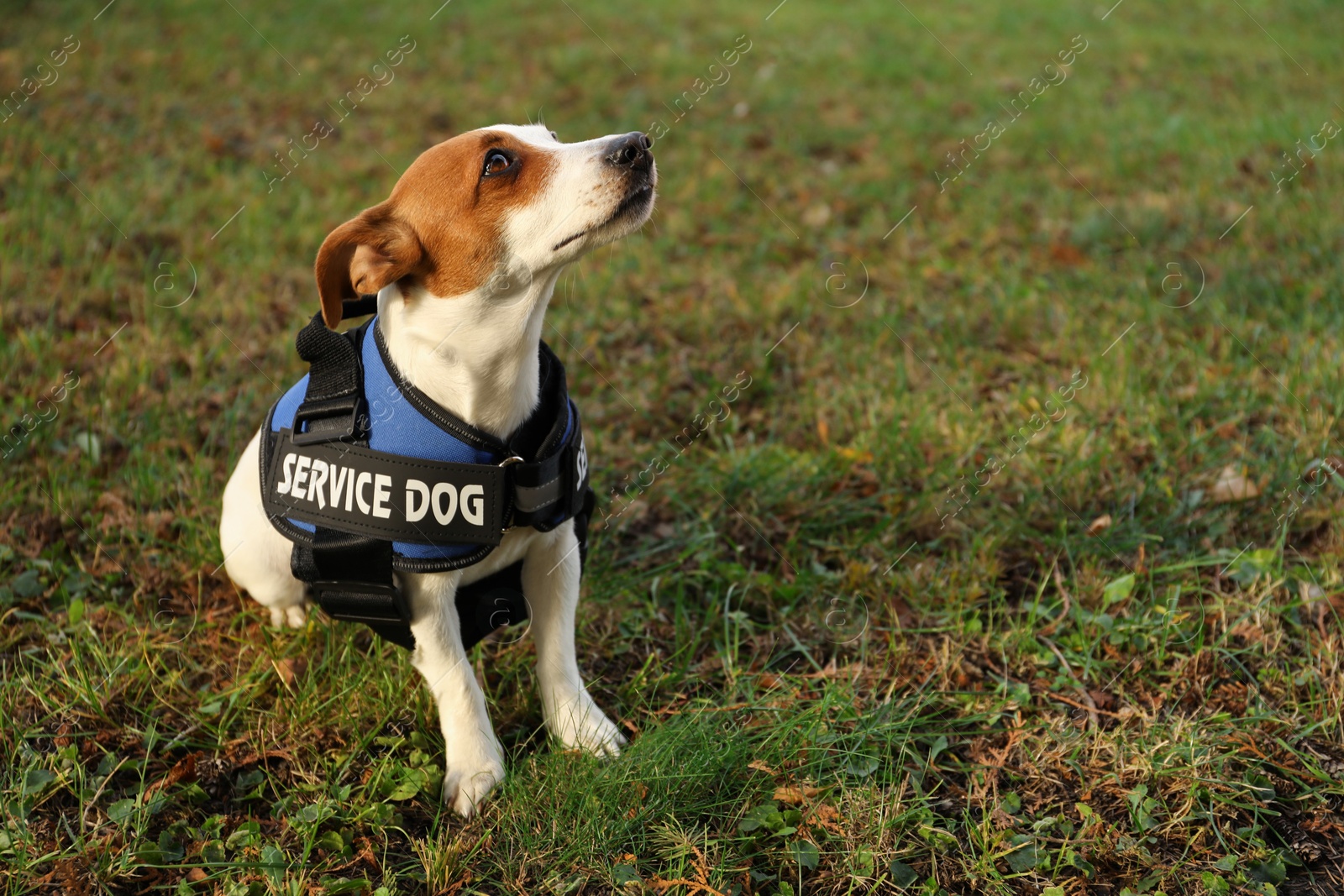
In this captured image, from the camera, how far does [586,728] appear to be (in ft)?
8.30

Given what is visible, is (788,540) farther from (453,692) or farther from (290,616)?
(290,616)

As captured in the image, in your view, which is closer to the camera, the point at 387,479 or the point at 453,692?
the point at 387,479

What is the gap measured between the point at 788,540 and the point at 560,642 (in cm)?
100

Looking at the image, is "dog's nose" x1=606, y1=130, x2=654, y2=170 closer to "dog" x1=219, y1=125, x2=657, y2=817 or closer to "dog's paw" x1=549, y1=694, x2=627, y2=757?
"dog" x1=219, y1=125, x2=657, y2=817

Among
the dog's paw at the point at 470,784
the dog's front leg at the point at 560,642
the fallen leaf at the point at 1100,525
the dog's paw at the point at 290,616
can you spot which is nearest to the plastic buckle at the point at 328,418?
the dog's front leg at the point at 560,642

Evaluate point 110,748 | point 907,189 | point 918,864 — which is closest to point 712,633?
point 918,864

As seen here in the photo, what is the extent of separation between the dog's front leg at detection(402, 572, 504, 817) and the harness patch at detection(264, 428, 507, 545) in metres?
0.17

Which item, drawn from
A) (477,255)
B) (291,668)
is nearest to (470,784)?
(291,668)

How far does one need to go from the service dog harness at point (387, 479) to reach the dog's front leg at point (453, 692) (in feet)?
0.17

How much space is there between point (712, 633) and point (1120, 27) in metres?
8.10

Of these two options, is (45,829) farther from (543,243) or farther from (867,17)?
(867,17)

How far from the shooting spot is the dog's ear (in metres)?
2.13

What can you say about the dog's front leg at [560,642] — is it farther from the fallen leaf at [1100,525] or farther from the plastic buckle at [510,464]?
the fallen leaf at [1100,525]

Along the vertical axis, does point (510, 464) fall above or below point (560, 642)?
above
